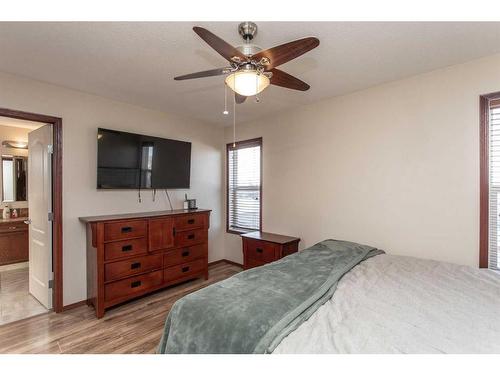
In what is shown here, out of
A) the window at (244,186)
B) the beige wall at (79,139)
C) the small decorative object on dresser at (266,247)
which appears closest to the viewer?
the beige wall at (79,139)

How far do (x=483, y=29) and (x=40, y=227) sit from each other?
14.4ft

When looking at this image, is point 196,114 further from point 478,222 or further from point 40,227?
point 478,222

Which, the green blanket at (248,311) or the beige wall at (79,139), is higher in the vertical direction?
the beige wall at (79,139)

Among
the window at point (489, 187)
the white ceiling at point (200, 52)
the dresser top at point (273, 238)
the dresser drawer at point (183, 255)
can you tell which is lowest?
the dresser drawer at point (183, 255)

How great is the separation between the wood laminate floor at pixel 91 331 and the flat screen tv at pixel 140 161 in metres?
1.40

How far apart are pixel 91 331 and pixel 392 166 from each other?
330cm

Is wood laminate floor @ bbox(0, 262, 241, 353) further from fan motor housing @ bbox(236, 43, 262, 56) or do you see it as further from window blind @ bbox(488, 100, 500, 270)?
window blind @ bbox(488, 100, 500, 270)

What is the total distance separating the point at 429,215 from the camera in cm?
235

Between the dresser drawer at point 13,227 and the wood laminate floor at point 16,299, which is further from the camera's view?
the dresser drawer at point 13,227

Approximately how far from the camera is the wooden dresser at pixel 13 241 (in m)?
4.04

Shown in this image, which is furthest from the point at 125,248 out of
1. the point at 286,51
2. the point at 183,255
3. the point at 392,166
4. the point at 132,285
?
the point at 392,166

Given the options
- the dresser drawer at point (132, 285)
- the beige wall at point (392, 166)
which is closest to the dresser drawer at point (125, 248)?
the dresser drawer at point (132, 285)

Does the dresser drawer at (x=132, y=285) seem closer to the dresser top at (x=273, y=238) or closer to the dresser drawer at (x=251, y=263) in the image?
the dresser drawer at (x=251, y=263)
